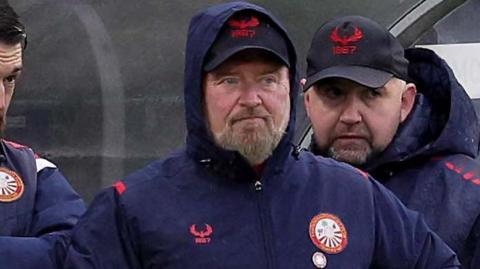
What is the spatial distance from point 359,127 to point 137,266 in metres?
0.84

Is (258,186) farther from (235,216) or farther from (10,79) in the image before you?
(10,79)

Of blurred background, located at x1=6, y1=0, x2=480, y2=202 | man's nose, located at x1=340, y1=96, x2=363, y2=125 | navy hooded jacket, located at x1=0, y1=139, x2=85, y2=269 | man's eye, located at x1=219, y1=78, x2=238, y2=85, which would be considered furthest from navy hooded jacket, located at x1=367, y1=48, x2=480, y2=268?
blurred background, located at x1=6, y1=0, x2=480, y2=202

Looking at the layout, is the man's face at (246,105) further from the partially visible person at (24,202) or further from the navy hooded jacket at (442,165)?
the navy hooded jacket at (442,165)

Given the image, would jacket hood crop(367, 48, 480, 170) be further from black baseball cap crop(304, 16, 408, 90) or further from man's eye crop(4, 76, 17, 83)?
man's eye crop(4, 76, 17, 83)

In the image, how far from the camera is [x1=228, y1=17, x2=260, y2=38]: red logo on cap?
2537 millimetres

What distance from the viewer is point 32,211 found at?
2.66 metres

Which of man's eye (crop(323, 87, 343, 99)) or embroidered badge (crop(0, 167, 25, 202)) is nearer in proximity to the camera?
embroidered badge (crop(0, 167, 25, 202))

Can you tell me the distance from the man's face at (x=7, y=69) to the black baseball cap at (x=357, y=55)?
2.68ft

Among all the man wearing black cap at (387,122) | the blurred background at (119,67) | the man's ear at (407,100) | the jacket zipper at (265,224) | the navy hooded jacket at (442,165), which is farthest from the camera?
the blurred background at (119,67)

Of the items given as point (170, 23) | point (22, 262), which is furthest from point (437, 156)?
point (170, 23)

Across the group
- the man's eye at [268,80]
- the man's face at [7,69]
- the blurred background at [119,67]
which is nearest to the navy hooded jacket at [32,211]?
the man's face at [7,69]

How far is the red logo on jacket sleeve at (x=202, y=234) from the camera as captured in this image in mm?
2490

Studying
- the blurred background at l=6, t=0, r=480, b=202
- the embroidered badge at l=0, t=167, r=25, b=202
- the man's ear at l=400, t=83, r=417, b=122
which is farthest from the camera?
the blurred background at l=6, t=0, r=480, b=202

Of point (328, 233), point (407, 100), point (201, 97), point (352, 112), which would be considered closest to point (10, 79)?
point (201, 97)
